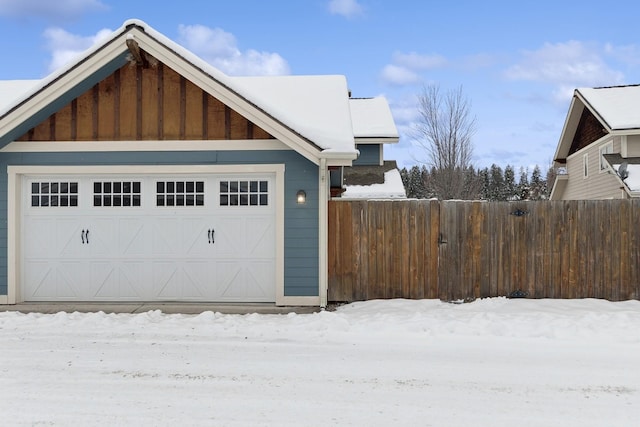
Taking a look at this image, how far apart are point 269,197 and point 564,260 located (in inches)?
205

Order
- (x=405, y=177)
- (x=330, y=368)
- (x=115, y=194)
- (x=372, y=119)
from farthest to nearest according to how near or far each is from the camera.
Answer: (x=405, y=177)
(x=372, y=119)
(x=115, y=194)
(x=330, y=368)

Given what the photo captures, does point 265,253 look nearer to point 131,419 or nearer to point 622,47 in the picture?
point 131,419

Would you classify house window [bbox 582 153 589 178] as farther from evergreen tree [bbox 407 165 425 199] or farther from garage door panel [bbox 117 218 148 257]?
evergreen tree [bbox 407 165 425 199]

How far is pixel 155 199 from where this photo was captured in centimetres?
885

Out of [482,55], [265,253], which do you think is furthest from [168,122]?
[482,55]

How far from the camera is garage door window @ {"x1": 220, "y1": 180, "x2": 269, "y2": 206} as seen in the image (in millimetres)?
8797

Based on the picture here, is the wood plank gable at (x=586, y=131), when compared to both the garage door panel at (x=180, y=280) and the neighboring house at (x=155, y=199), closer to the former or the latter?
the neighboring house at (x=155, y=199)

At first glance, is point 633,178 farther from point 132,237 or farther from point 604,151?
point 132,237

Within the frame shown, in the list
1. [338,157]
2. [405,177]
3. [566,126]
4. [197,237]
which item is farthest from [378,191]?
[405,177]

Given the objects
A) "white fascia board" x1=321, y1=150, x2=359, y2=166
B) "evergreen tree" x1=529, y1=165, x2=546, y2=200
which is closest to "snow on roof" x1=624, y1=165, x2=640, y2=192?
"white fascia board" x1=321, y1=150, x2=359, y2=166

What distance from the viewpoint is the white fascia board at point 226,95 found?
8.12 meters

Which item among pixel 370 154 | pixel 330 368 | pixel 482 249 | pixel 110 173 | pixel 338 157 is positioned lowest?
pixel 330 368

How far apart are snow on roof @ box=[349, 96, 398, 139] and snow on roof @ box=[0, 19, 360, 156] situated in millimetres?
8049

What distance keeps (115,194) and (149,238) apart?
38.7 inches
